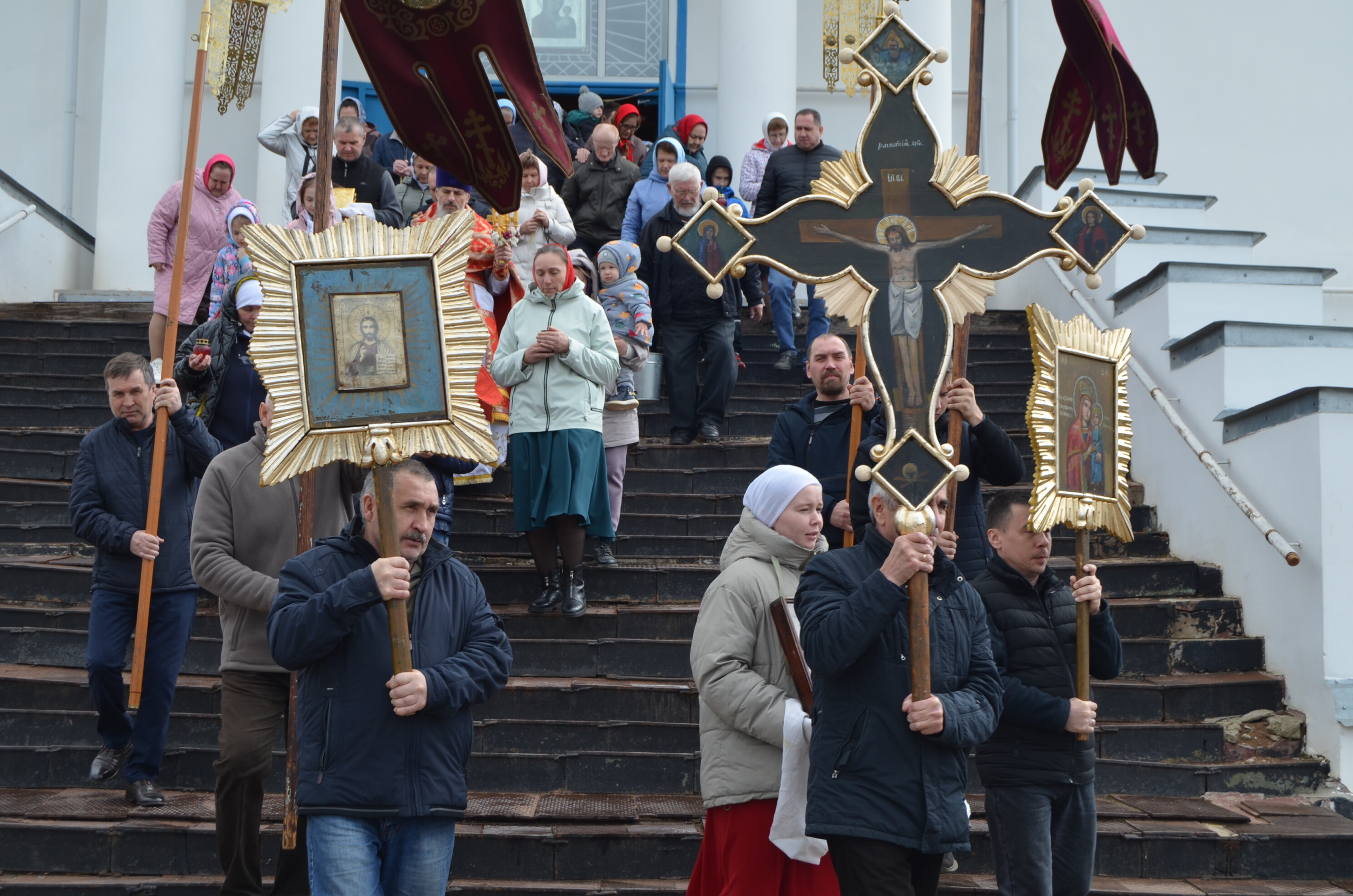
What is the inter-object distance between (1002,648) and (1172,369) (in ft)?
15.5

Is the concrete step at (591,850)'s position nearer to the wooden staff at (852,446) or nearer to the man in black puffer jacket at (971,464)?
the man in black puffer jacket at (971,464)

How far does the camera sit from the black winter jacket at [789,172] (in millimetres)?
10750

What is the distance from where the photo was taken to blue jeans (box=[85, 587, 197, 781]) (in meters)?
6.04

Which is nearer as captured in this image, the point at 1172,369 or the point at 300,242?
the point at 300,242

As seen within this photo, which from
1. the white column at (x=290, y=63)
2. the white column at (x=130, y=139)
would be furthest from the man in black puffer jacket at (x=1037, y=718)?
the white column at (x=130, y=139)

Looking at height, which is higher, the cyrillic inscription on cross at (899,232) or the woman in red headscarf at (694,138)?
the woman in red headscarf at (694,138)

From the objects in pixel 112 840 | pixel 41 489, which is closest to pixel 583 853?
pixel 112 840

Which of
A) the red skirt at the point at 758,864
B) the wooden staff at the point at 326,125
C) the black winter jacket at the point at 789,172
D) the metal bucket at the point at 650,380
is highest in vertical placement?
the black winter jacket at the point at 789,172

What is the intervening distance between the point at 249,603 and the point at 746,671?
6.37ft

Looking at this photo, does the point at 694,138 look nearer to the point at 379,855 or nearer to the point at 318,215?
the point at 318,215

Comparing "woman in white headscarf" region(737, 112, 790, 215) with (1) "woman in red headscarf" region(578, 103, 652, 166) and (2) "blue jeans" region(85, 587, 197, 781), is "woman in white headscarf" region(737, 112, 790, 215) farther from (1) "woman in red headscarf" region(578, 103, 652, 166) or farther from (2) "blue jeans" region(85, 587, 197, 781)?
(2) "blue jeans" region(85, 587, 197, 781)

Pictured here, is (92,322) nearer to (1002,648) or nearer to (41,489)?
(41,489)

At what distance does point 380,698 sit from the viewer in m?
3.95

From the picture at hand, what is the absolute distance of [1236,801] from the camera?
652cm
